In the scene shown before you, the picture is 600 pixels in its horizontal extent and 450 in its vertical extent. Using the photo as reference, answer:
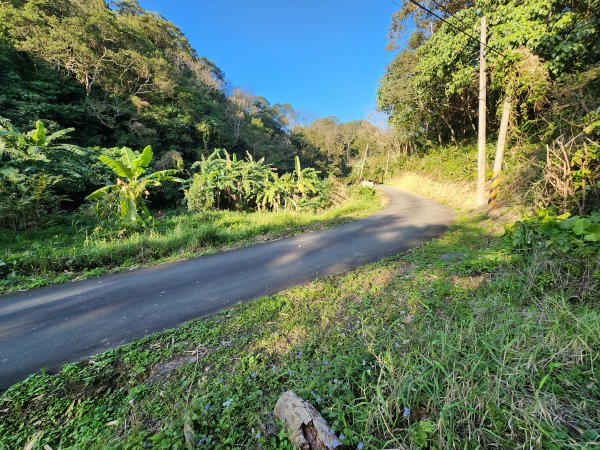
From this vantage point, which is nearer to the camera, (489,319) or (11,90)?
(489,319)

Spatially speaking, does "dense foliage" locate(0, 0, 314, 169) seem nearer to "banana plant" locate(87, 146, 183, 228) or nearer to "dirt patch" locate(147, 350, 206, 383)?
"banana plant" locate(87, 146, 183, 228)

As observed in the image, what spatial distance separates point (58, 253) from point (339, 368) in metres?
6.77

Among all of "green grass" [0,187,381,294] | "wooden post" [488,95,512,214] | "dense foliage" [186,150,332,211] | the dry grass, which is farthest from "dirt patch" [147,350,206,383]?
the dry grass

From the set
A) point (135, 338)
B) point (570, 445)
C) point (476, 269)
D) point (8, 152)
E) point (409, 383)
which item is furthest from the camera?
point (8, 152)

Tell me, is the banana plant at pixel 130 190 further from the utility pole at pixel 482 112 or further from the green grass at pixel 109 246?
the utility pole at pixel 482 112

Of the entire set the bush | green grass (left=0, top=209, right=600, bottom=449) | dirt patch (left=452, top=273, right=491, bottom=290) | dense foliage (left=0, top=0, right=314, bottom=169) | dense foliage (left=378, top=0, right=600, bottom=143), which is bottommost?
dirt patch (left=452, top=273, right=491, bottom=290)

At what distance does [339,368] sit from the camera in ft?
7.07

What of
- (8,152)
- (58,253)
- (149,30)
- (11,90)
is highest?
(149,30)

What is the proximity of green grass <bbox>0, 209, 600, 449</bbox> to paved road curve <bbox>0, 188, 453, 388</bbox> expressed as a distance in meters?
0.43

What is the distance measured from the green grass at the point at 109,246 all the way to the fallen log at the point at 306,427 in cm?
534

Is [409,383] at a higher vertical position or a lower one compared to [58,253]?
lower

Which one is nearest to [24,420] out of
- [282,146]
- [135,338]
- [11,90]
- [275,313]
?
[135,338]

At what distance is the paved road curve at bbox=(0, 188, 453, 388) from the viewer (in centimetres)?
294

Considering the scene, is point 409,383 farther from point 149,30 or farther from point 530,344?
point 149,30
